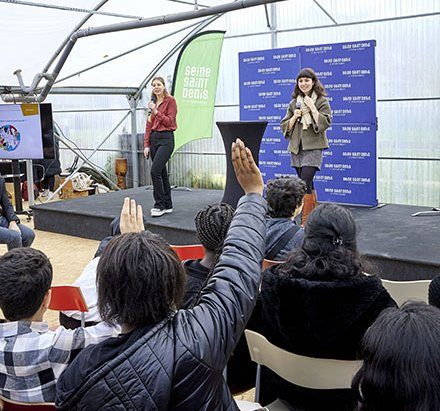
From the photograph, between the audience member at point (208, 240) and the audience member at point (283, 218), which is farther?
the audience member at point (283, 218)

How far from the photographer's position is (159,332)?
3.96ft

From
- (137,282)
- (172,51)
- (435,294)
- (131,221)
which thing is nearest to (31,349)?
(131,221)

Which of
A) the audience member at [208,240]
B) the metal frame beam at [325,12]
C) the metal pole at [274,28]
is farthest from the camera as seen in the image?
the metal pole at [274,28]

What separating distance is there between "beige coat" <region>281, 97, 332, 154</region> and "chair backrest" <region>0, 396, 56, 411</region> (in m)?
4.26

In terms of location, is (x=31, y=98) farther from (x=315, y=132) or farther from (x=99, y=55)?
(x=315, y=132)

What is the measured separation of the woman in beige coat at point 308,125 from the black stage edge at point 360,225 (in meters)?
0.73

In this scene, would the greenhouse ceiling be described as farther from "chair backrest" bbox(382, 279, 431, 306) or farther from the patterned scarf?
"chair backrest" bbox(382, 279, 431, 306)

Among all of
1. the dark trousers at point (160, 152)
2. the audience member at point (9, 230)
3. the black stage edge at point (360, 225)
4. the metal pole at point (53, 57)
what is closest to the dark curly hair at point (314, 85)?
the black stage edge at point (360, 225)

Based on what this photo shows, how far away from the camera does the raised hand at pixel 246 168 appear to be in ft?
4.92

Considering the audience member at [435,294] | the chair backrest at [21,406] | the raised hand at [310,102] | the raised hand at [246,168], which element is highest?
Answer: the raised hand at [310,102]

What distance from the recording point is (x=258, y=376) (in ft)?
7.11

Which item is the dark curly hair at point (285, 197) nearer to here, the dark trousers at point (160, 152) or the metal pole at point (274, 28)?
the dark trousers at point (160, 152)

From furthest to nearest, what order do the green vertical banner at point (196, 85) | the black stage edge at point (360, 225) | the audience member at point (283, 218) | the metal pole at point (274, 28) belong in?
the metal pole at point (274, 28)
the green vertical banner at point (196, 85)
the black stage edge at point (360, 225)
the audience member at point (283, 218)

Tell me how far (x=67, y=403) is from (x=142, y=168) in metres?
9.75
